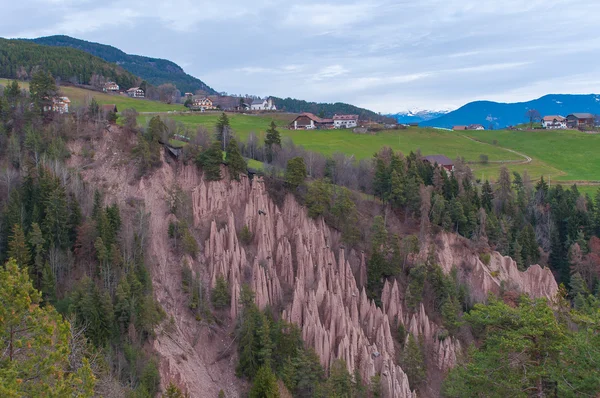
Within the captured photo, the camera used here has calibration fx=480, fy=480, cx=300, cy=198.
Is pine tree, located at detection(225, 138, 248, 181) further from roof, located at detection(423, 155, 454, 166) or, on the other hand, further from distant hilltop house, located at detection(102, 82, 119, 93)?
distant hilltop house, located at detection(102, 82, 119, 93)

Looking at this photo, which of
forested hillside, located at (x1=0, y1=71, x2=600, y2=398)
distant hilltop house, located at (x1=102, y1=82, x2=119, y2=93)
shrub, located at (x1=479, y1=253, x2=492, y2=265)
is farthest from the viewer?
distant hilltop house, located at (x1=102, y1=82, x2=119, y2=93)

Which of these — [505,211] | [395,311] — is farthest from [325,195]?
[505,211]

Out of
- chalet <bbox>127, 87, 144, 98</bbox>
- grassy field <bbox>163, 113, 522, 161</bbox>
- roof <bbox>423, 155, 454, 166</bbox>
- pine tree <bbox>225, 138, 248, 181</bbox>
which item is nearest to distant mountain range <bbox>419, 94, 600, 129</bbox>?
grassy field <bbox>163, 113, 522, 161</bbox>

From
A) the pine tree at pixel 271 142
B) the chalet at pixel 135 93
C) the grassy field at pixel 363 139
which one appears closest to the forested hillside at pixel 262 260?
the pine tree at pixel 271 142

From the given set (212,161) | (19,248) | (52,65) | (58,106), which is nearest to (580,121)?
(212,161)

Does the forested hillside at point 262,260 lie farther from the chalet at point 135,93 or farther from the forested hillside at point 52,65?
the chalet at point 135,93

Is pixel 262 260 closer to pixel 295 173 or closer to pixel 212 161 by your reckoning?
pixel 295 173
